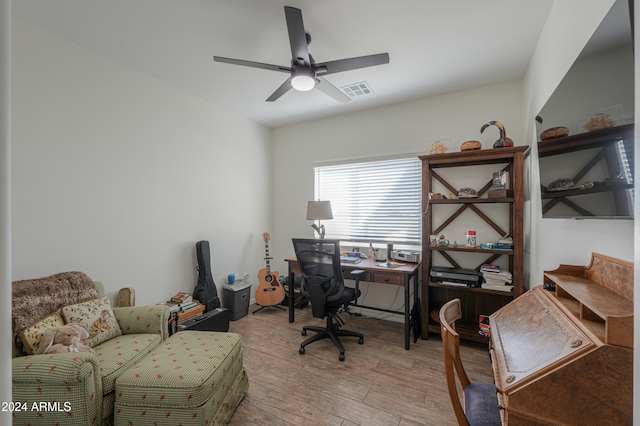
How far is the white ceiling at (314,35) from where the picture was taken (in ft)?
5.98

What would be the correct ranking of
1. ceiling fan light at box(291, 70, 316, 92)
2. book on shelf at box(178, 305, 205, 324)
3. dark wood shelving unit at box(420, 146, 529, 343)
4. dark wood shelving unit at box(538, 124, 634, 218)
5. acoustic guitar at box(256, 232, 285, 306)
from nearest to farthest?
dark wood shelving unit at box(538, 124, 634, 218) < ceiling fan light at box(291, 70, 316, 92) < dark wood shelving unit at box(420, 146, 529, 343) < book on shelf at box(178, 305, 205, 324) < acoustic guitar at box(256, 232, 285, 306)

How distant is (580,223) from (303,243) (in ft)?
Result: 6.59

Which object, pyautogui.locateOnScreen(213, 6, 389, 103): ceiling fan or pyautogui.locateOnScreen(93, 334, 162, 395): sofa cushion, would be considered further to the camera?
pyautogui.locateOnScreen(213, 6, 389, 103): ceiling fan

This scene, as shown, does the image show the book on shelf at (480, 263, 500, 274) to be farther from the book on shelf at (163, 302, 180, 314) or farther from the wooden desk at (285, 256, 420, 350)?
the book on shelf at (163, 302, 180, 314)

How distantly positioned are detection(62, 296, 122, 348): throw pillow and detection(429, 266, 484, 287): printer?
9.35 feet

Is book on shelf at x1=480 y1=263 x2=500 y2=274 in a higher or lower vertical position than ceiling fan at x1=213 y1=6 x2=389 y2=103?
A: lower

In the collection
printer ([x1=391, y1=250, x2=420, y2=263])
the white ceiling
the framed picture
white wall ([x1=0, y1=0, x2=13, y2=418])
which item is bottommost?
printer ([x1=391, y1=250, x2=420, y2=263])

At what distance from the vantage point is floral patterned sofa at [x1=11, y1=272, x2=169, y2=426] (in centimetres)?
141

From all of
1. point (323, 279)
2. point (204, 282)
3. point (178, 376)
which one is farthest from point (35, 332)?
point (323, 279)

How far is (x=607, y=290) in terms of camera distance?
A: 1101 mm

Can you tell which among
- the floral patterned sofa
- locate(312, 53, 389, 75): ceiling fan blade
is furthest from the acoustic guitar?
locate(312, 53, 389, 75): ceiling fan blade

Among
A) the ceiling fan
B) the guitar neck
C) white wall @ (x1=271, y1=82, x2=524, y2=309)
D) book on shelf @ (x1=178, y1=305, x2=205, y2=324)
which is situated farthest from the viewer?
the guitar neck

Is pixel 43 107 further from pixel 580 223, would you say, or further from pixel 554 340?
pixel 580 223

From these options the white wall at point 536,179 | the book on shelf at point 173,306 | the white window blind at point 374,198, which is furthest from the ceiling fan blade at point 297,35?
the book on shelf at point 173,306
